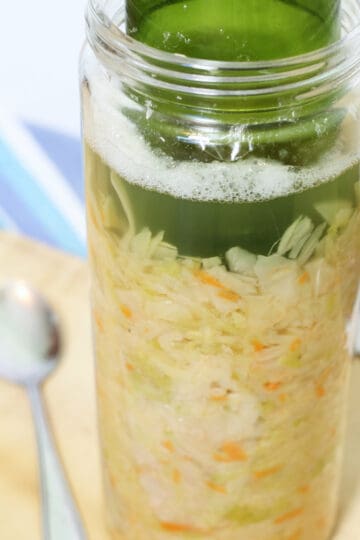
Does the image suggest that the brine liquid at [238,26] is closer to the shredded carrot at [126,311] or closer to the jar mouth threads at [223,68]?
the jar mouth threads at [223,68]

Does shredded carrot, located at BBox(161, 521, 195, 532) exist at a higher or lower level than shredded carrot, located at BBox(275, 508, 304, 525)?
lower

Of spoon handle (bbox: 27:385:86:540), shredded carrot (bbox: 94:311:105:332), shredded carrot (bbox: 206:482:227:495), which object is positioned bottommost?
spoon handle (bbox: 27:385:86:540)

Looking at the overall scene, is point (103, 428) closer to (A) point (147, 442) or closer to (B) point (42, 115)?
(A) point (147, 442)

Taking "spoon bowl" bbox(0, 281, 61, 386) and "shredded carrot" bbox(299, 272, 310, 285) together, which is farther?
"spoon bowl" bbox(0, 281, 61, 386)

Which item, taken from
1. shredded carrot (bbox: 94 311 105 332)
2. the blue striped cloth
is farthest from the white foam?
the blue striped cloth

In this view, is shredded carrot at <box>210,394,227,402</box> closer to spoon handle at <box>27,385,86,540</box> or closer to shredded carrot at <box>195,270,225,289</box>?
shredded carrot at <box>195,270,225,289</box>

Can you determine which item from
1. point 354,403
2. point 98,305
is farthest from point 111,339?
point 354,403
